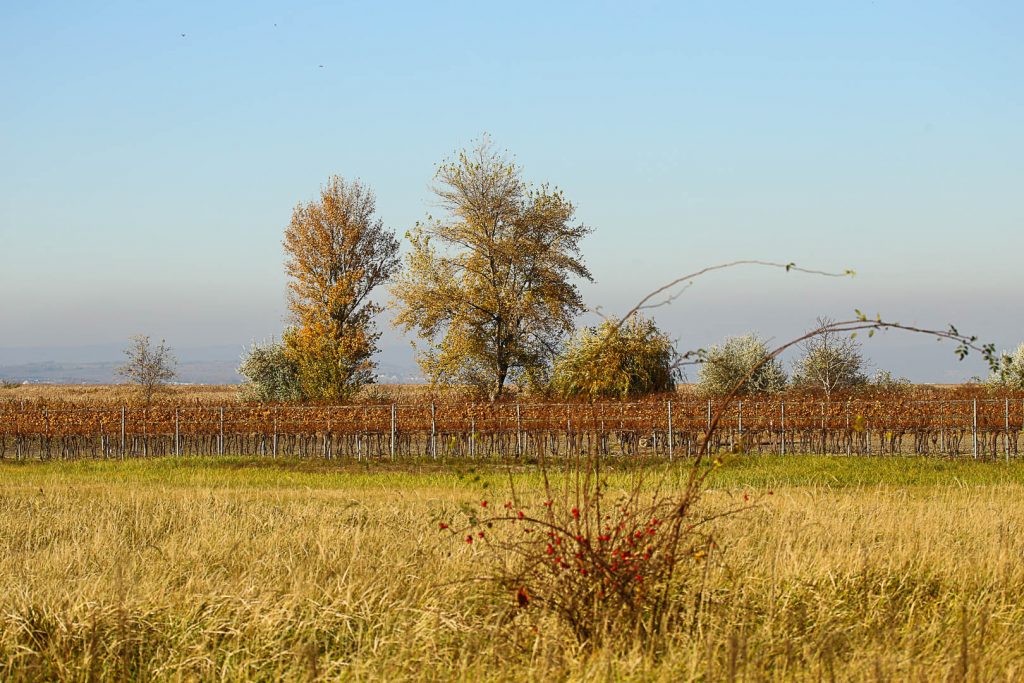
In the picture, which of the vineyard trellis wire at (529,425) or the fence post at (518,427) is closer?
the fence post at (518,427)

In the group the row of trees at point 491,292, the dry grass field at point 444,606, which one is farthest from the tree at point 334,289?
the dry grass field at point 444,606

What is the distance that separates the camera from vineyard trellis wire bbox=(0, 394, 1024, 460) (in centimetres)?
3002

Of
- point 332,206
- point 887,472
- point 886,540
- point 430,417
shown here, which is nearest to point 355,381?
point 332,206

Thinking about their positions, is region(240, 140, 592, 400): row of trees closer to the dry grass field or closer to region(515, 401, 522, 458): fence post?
region(515, 401, 522, 458): fence post

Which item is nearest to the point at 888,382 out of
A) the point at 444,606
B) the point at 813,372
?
the point at 813,372

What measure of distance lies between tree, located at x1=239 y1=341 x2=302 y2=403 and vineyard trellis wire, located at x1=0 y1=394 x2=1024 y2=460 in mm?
9708

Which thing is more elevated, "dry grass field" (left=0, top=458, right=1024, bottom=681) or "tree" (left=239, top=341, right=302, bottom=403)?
"tree" (left=239, top=341, right=302, bottom=403)

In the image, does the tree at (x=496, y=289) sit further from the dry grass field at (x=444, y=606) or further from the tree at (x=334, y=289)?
the dry grass field at (x=444, y=606)

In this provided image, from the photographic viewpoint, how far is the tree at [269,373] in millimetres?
45344

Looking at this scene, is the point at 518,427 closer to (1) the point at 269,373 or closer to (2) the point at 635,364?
(2) the point at 635,364

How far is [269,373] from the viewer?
46.0 metres

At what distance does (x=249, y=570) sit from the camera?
7492 millimetres

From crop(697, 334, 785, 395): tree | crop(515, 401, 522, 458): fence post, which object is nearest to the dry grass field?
crop(515, 401, 522, 458): fence post

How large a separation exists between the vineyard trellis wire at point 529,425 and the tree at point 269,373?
382 inches
